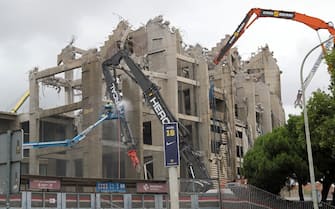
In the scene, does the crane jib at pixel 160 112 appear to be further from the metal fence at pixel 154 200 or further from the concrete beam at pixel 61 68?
the concrete beam at pixel 61 68

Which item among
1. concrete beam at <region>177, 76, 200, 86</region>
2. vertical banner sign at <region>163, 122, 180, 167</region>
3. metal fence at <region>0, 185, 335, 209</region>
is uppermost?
concrete beam at <region>177, 76, 200, 86</region>

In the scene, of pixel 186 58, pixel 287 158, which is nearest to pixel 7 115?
pixel 186 58

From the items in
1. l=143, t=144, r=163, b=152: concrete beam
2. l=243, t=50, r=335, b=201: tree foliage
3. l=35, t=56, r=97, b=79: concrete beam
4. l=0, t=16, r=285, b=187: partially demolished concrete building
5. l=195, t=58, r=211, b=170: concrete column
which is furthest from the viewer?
l=195, t=58, r=211, b=170: concrete column

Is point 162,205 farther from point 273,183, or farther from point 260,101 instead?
point 260,101

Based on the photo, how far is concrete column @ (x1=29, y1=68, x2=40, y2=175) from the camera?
63.7 m

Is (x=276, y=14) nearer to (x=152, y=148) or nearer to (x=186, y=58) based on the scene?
(x=186, y=58)

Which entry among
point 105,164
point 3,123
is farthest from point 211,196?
point 3,123

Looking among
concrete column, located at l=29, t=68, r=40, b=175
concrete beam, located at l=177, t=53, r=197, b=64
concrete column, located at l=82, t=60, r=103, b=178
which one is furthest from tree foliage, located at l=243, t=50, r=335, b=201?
concrete column, located at l=29, t=68, r=40, b=175

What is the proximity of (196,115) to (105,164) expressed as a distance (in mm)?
14137

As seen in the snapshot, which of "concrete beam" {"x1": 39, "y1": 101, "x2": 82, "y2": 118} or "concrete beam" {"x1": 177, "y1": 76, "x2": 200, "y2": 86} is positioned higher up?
"concrete beam" {"x1": 177, "y1": 76, "x2": 200, "y2": 86}

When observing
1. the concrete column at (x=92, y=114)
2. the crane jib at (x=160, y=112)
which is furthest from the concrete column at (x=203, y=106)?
the crane jib at (x=160, y=112)

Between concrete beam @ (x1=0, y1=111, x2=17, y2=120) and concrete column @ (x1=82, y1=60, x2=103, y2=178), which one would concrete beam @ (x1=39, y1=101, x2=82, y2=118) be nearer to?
concrete column @ (x1=82, y1=60, x2=103, y2=178)

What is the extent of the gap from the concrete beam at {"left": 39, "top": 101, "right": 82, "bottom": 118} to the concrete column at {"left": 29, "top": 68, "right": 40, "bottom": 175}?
0.87m

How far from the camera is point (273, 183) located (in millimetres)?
43250
